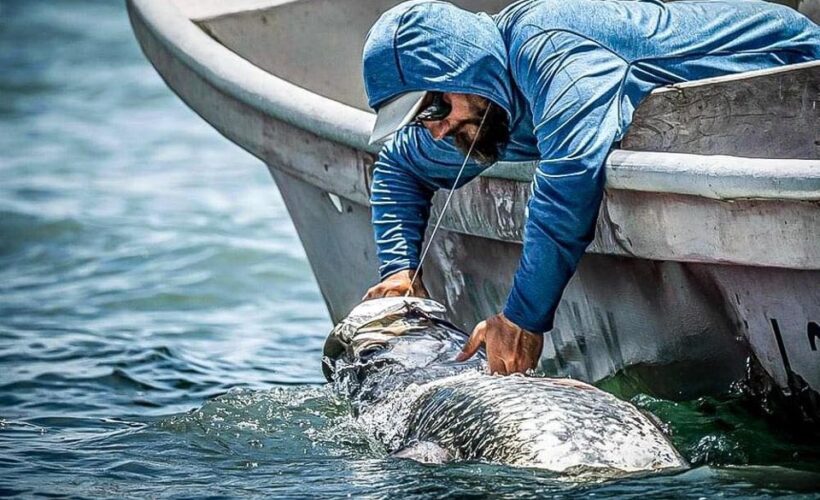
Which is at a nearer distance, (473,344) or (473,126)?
(473,344)

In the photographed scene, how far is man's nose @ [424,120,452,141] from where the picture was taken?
4641 millimetres

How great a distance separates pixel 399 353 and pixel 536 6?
1.20 metres

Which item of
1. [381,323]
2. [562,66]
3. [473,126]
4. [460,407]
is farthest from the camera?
[381,323]

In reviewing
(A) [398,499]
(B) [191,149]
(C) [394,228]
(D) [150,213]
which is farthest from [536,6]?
(B) [191,149]

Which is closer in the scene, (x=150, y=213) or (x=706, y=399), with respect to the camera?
(x=706, y=399)

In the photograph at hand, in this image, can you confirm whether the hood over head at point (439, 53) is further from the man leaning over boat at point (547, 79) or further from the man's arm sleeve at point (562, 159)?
the man's arm sleeve at point (562, 159)

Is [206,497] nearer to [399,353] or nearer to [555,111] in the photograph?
[399,353]

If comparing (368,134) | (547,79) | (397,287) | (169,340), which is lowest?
(169,340)

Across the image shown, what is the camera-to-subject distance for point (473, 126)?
464 centimetres

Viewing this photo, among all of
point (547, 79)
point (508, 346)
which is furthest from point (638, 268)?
point (547, 79)

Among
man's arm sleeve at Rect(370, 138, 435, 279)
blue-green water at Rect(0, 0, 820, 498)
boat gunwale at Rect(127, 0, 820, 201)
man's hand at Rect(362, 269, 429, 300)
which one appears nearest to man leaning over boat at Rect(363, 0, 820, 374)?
boat gunwale at Rect(127, 0, 820, 201)

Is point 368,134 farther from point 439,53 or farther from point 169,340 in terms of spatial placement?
point 169,340

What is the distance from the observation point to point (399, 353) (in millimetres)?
4727

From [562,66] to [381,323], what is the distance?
109cm
